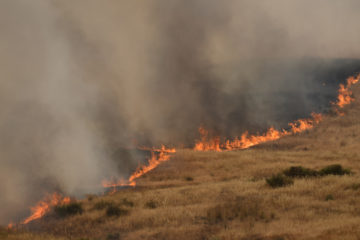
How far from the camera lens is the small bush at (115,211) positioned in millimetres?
12409

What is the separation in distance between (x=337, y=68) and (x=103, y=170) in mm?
41873

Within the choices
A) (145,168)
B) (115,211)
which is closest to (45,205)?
(115,211)

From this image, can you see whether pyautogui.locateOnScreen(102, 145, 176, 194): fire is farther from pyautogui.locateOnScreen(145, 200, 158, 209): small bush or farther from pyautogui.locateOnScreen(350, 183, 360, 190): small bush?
pyautogui.locateOnScreen(350, 183, 360, 190): small bush

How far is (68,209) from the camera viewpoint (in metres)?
13.5

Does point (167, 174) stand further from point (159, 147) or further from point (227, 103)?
point (227, 103)

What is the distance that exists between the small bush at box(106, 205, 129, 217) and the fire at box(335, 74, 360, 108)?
33.6 meters

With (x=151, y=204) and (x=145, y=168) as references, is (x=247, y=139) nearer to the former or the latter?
(x=145, y=168)

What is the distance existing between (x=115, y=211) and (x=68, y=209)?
2.19m

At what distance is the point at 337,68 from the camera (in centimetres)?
5028

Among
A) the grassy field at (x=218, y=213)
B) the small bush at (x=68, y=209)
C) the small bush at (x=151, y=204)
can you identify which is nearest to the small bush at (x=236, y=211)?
the grassy field at (x=218, y=213)

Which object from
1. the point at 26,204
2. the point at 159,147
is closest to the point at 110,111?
the point at 159,147

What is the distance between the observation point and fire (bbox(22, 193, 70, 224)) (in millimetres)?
14053

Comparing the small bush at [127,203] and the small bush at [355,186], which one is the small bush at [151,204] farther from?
the small bush at [355,186]

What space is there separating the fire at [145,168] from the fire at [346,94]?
74.5ft
